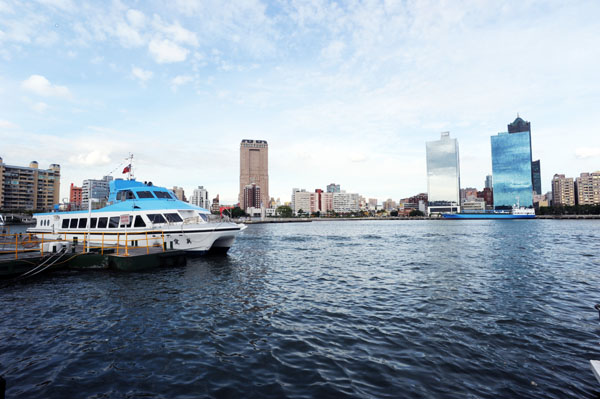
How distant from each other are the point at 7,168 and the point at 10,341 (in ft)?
669

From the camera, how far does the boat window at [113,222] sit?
26017mm

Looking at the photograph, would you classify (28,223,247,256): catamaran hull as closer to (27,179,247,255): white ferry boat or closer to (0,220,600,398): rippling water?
(27,179,247,255): white ferry boat

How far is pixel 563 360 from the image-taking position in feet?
25.0

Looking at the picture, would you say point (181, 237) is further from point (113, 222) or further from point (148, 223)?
point (113, 222)

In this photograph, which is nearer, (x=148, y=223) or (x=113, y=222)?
(x=148, y=223)

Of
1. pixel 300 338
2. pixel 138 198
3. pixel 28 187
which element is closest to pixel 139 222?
pixel 138 198

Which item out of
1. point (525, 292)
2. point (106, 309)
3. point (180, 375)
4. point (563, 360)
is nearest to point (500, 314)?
point (563, 360)

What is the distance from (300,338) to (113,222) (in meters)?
23.8

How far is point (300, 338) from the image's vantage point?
30.1 feet

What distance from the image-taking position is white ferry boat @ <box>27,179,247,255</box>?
24.5 meters

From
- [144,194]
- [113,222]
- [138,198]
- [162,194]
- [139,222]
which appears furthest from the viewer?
[162,194]

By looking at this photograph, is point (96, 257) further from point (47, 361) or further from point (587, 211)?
point (587, 211)

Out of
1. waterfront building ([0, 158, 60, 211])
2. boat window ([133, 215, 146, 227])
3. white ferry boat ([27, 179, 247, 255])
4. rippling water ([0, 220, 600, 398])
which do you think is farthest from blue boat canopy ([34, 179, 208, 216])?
waterfront building ([0, 158, 60, 211])

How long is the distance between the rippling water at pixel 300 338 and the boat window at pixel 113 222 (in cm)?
879
